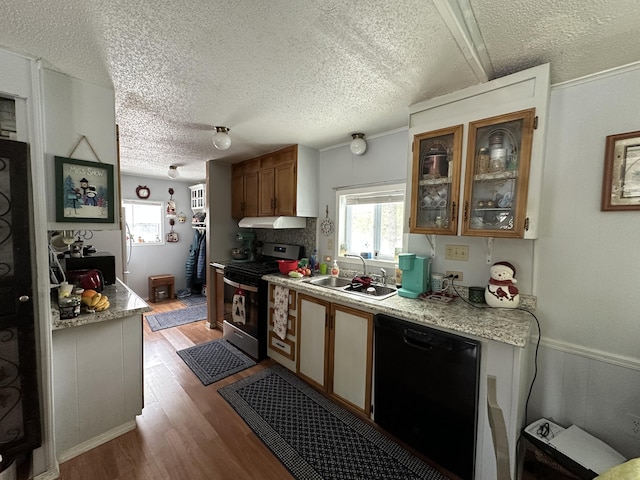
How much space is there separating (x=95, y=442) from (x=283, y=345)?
143 centimetres

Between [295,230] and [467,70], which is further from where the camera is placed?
[295,230]

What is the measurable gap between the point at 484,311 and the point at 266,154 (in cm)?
273

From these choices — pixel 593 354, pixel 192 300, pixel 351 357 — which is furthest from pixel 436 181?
pixel 192 300

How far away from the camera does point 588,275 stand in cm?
150

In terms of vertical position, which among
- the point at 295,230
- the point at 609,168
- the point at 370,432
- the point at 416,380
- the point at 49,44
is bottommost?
the point at 370,432

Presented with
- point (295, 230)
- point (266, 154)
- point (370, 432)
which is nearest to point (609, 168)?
point (370, 432)

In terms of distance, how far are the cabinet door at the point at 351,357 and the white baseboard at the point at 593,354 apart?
1073mm

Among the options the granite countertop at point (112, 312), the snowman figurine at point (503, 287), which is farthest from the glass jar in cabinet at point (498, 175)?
the granite countertop at point (112, 312)

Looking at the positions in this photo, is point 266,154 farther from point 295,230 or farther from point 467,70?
point 467,70

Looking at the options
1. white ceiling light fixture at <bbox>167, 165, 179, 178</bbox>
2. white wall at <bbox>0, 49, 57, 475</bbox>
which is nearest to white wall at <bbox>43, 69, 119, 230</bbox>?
white wall at <bbox>0, 49, 57, 475</bbox>

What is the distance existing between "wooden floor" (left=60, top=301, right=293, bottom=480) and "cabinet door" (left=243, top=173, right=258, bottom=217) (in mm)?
1981

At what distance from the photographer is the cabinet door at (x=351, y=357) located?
1.91m

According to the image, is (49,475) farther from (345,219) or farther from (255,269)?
(345,219)

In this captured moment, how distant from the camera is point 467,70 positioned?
56.4 inches
